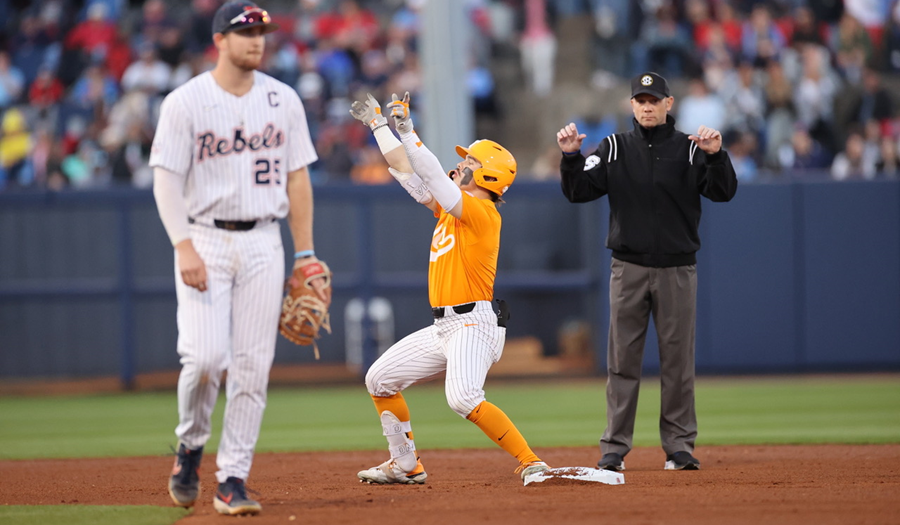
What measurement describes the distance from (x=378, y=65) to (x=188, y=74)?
115 inches

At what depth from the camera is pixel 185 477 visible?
5.08 m

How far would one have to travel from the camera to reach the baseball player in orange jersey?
563 cm

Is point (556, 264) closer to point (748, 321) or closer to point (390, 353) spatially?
point (748, 321)

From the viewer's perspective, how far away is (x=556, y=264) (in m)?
13.6

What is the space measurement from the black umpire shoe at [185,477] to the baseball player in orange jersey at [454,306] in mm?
1163

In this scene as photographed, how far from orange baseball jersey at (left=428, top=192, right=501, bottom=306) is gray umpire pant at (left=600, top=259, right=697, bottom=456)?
1105 mm

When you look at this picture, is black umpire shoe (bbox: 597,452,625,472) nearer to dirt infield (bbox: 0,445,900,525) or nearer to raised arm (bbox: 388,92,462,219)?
dirt infield (bbox: 0,445,900,525)

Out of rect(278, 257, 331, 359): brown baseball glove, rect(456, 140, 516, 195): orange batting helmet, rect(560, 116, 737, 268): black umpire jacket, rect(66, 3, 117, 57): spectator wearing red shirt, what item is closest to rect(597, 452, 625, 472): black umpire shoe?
rect(560, 116, 737, 268): black umpire jacket

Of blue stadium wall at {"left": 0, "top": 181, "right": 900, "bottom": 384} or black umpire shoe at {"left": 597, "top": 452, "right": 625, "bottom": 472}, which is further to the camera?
blue stadium wall at {"left": 0, "top": 181, "right": 900, "bottom": 384}

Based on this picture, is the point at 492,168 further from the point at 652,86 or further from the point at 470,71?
the point at 470,71

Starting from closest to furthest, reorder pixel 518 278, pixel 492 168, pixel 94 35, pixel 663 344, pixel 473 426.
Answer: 1. pixel 492 168
2. pixel 663 344
3. pixel 473 426
4. pixel 518 278
5. pixel 94 35

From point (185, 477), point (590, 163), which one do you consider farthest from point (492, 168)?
point (185, 477)

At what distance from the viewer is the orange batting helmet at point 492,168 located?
19.6ft

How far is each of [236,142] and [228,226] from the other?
38 centimetres
